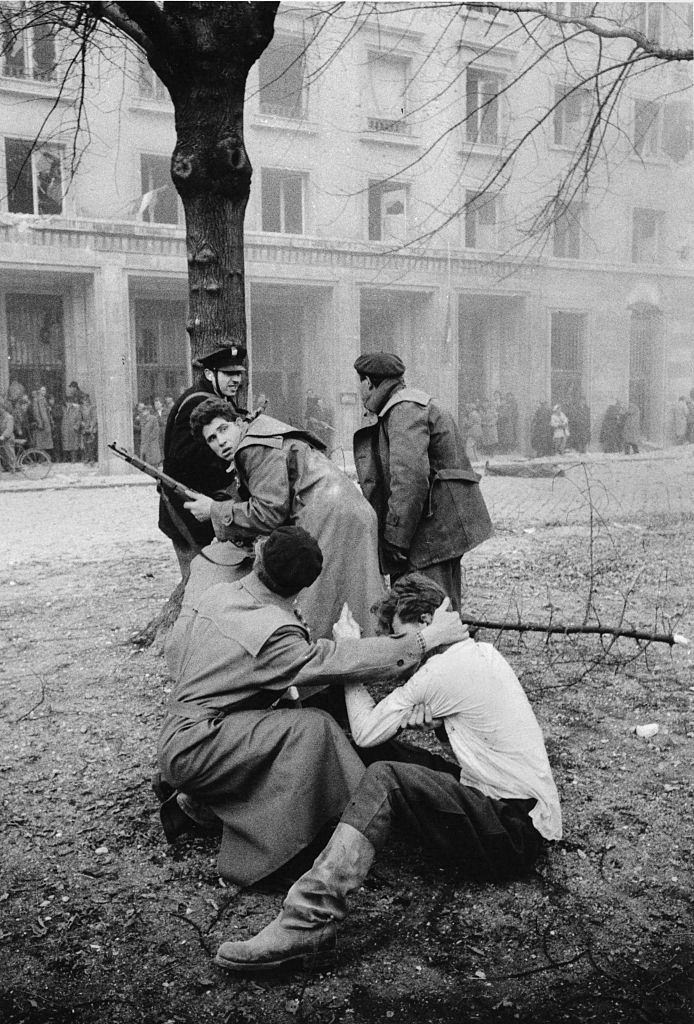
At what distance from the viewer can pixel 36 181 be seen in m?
19.9

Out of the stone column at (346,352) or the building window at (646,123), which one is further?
the stone column at (346,352)

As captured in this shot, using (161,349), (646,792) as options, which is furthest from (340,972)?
(161,349)

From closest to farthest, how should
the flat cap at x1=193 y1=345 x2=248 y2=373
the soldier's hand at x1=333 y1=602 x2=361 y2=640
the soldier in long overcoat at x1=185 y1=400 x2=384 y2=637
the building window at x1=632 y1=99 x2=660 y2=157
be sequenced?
1. the soldier's hand at x1=333 y1=602 x2=361 y2=640
2. the soldier in long overcoat at x1=185 y1=400 x2=384 y2=637
3. the flat cap at x1=193 y1=345 x2=248 y2=373
4. the building window at x1=632 y1=99 x2=660 y2=157

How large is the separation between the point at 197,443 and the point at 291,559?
2344 millimetres

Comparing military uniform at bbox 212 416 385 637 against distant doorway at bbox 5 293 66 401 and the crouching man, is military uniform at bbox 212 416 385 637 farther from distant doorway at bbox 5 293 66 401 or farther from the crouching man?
distant doorway at bbox 5 293 66 401

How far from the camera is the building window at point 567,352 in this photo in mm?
26578

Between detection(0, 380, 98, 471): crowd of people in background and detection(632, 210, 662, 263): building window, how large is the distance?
13079 millimetres

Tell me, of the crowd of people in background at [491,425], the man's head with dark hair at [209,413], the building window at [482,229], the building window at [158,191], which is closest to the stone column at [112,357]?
the building window at [158,191]

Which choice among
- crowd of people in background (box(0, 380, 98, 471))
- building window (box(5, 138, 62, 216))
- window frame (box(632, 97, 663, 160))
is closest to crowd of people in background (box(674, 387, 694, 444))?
window frame (box(632, 97, 663, 160))

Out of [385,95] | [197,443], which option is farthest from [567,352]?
[197,443]

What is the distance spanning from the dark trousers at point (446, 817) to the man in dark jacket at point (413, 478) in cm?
Result: 182

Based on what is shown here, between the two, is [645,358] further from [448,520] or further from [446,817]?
[446,817]

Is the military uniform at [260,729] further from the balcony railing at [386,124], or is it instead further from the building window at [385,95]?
the building window at [385,95]

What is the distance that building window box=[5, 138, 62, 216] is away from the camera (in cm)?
1962
